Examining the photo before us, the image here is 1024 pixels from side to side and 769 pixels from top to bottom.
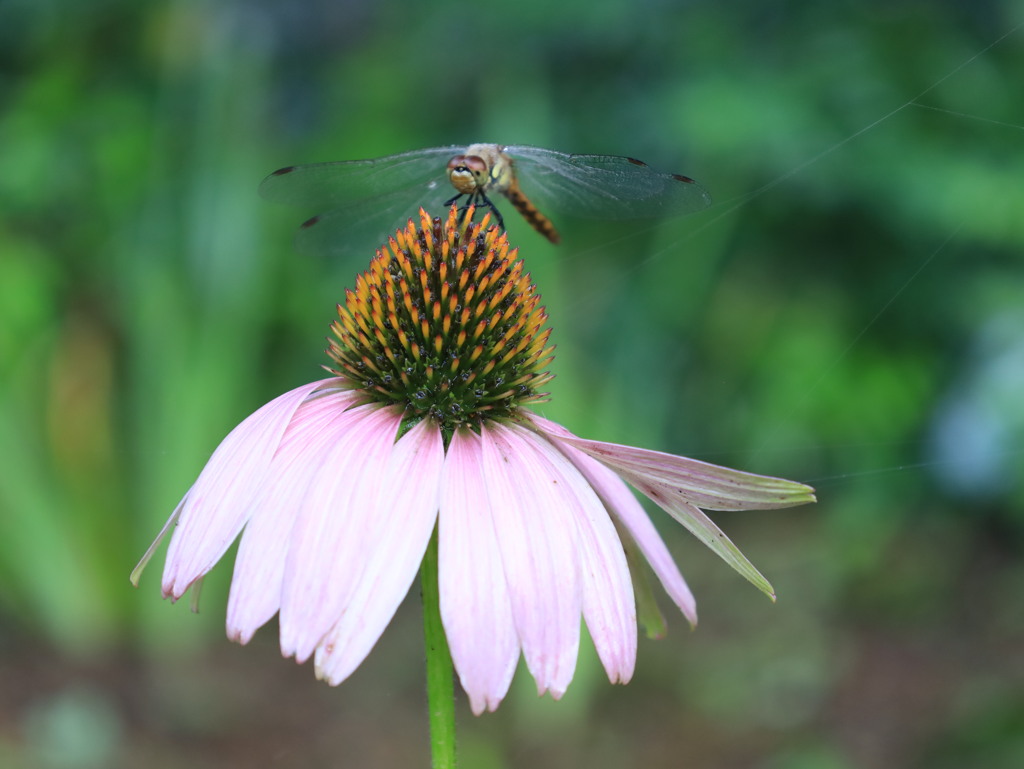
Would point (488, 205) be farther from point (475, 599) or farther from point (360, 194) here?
point (475, 599)

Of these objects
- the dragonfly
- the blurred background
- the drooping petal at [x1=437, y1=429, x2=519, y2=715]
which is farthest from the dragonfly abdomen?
the blurred background

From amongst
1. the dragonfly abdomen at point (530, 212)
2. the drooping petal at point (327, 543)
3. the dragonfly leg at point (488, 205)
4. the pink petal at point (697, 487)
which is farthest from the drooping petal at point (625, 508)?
the dragonfly abdomen at point (530, 212)

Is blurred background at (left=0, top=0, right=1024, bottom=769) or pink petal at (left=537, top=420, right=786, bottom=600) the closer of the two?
pink petal at (left=537, top=420, right=786, bottom=600)

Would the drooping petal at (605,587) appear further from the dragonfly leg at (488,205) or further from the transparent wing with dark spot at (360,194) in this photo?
the transparent wing with dark spot at (360,194)

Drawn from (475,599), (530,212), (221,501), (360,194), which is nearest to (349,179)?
(360,194)

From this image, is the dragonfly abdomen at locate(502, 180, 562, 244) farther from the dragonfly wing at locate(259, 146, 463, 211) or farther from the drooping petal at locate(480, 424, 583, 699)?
the drooping petal at locate(480, 424, 583, 699)

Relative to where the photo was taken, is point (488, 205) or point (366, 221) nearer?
point (488, 205)
